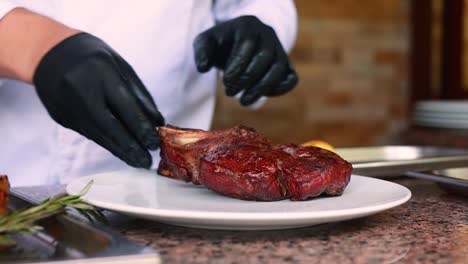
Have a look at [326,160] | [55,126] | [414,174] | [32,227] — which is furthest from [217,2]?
[32,227]

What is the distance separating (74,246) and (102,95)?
33cm

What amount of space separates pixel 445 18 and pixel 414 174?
8.39ft

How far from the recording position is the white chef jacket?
51.9 inches

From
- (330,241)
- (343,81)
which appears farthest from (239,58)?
(343,81)

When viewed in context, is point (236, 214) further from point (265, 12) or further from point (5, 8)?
point (265, 12)

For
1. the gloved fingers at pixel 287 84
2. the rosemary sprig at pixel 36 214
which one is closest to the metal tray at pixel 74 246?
the rosemary sprig at pixel 36 214

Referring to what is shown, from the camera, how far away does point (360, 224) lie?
79 cm

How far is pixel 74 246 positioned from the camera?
612 millimetres

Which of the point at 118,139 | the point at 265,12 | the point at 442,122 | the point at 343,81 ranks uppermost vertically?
the point at 265,12

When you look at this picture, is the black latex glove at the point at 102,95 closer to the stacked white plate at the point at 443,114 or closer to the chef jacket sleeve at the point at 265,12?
the chef jacket sleeve at the point at 265,12

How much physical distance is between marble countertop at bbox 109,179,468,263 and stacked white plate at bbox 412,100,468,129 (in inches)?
76.0

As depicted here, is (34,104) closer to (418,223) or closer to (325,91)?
(418,223)

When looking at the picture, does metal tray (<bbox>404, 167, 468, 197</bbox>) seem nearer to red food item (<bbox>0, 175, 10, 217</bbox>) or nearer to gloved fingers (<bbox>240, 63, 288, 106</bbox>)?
gloved fingers (<bbox>240, 63, 288, 106</bbox>)

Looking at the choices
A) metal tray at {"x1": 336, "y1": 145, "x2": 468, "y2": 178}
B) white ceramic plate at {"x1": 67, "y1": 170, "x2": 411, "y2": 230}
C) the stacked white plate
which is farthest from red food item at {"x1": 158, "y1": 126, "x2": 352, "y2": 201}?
the stacked white plate
